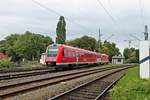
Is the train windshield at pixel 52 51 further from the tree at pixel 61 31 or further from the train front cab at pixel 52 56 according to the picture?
the tree at pixel 61 31

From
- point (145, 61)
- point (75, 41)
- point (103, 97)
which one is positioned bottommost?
point (103, 97)

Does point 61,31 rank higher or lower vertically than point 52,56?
higher

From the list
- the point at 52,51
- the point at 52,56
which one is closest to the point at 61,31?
Answer: the point at 52,51

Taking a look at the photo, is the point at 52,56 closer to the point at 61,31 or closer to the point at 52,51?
the point at 52,51

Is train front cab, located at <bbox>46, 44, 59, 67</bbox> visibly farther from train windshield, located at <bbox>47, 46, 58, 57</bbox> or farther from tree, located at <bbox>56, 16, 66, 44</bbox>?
tree, located at <bbox>56, 16, 66, 44</bbox>

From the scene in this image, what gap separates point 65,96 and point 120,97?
8.02ft

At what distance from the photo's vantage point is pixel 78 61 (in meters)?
51.5

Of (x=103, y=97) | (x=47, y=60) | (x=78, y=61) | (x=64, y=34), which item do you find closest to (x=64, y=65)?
(x=47, y=60)

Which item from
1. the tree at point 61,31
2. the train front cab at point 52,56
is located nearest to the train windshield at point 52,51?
the train front cab at point 52,56

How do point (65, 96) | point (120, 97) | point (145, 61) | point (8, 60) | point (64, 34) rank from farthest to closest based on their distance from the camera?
point (64, 34), point (8, 60), point (145, 61), point (65, 96), point (120, 97)

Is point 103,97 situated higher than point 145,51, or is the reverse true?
point 145,51

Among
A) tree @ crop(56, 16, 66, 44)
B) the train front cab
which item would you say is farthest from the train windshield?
tree @ crop(56, 16, 66, 44)

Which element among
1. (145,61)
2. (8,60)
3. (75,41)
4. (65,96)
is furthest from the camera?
(75,41)

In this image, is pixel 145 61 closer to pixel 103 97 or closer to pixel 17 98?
pixel 103 97
